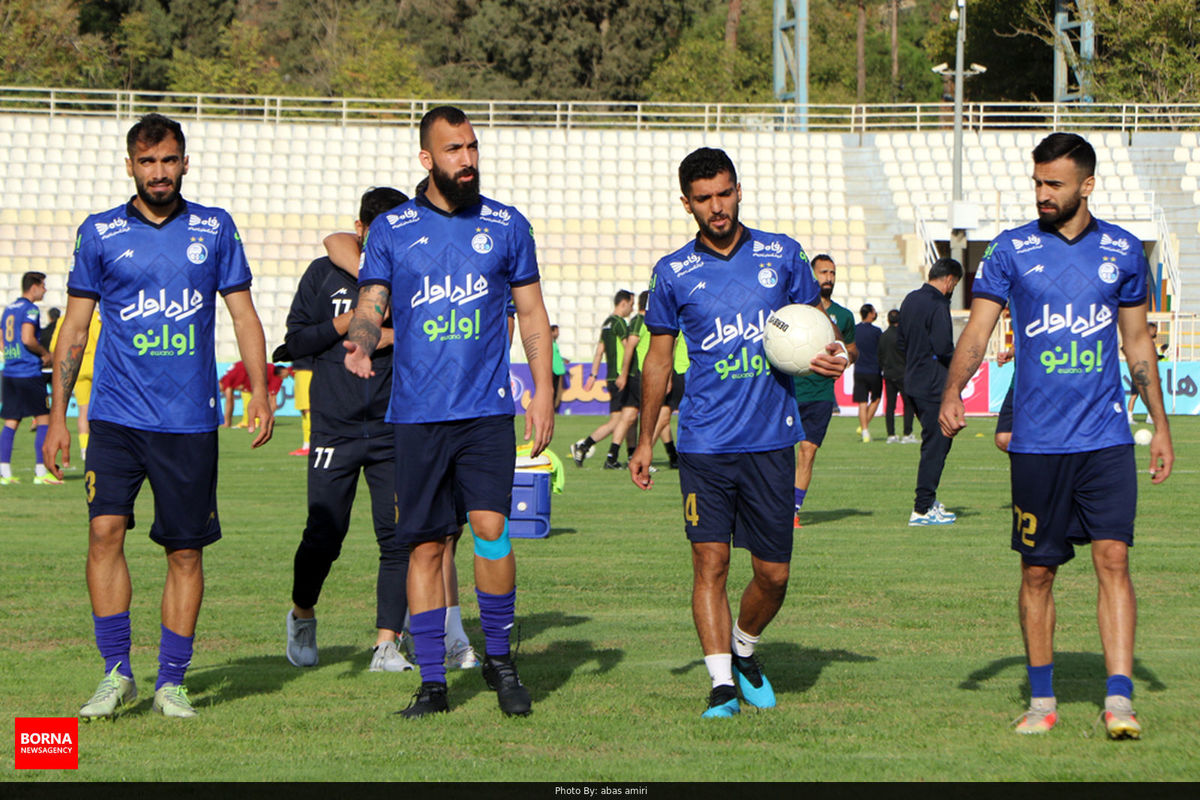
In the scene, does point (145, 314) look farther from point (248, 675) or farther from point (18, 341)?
point (18, 341)

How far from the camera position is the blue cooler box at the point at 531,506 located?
37.1 feet

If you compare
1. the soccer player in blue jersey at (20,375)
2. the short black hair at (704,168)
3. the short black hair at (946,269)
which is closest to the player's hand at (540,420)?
the short black hair at (704,168)

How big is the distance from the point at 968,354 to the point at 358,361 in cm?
245

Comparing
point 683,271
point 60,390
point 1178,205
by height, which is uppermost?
point 1178,205

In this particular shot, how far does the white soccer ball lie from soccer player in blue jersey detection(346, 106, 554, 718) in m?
0.93

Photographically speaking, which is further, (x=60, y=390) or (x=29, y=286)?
(x=29, y=286)

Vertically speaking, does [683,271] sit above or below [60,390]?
above

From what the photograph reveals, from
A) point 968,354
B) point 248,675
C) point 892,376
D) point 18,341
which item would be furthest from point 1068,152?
point 892,376

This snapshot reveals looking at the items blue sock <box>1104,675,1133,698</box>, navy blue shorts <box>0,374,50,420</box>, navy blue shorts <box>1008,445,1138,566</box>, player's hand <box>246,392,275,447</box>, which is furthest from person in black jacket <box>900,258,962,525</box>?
navy blue shorts <box>0,374,50,420</box>

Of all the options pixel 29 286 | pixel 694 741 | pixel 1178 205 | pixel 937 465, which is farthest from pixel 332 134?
pixel 694 741

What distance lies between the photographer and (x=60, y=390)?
5949 millimetres

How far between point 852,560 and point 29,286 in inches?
389

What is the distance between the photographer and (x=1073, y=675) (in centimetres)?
645
